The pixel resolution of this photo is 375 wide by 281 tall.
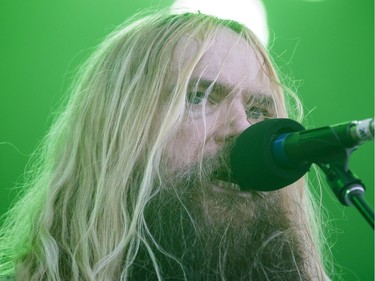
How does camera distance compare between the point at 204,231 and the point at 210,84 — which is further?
the point at 210,84

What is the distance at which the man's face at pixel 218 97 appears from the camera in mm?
1042

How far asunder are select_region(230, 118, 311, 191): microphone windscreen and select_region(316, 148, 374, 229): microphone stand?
11cm

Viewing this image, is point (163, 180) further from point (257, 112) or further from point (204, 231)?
point (257, 112)

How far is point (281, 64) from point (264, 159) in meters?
1.41

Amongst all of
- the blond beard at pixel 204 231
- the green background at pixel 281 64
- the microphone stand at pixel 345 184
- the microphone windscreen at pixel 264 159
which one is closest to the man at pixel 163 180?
the blond beard at pixel 204 231

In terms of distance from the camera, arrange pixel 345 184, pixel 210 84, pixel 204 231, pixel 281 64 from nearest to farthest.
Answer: pixel 345 184 → pixel 204 231 → pixel 210 84 → pixel 281 64

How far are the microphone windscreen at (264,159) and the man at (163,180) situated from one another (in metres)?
0.12

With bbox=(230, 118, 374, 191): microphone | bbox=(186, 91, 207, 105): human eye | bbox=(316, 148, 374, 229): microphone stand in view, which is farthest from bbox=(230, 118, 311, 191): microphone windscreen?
bbox=(186, 91, 207, 105): human eye

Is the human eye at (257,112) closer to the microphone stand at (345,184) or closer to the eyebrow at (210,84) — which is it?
the eyebrow at (210,84)

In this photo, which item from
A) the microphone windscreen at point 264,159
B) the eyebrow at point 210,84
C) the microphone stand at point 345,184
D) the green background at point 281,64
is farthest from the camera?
the green background at point 281,64

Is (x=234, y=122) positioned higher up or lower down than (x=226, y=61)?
lower down

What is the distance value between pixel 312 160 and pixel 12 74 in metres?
1.56

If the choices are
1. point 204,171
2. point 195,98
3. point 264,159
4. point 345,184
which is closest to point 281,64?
point 195,98

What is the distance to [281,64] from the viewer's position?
6.81ft
